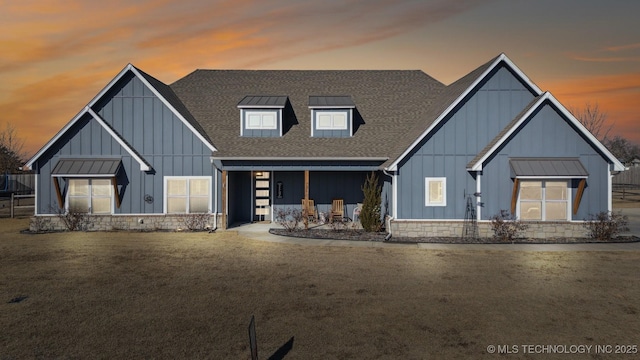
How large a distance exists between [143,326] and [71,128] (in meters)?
15.1

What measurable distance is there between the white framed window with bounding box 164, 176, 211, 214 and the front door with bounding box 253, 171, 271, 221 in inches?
118

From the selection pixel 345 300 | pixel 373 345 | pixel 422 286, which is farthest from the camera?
pixel 422 286

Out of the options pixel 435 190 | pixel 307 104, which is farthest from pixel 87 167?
pixel 435 190

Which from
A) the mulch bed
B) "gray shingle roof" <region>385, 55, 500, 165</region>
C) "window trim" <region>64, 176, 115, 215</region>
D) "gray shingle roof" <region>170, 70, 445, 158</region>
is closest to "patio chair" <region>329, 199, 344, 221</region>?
the mulch bed

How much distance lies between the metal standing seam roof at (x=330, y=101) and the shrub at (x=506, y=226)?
885 centimetres

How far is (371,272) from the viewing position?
11.2 m

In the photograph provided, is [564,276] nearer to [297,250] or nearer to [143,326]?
[297,250]

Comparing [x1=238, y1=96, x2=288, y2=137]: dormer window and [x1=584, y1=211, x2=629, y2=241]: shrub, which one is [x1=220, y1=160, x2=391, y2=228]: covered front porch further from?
[x1=584, y1=211, x2=629, y2=241]: shrub

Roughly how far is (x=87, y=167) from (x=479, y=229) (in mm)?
17507

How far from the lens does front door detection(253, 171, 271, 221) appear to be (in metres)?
21.6

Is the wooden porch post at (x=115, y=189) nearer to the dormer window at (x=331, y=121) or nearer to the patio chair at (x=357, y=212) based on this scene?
the dormer window at (x=331, y=121)

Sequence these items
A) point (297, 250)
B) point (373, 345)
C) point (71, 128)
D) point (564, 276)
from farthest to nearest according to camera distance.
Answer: point (71, 128) → point (297, 250) → point (564, 276) → point (373, 345)

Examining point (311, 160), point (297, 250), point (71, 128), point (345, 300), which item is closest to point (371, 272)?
point (345, 300)

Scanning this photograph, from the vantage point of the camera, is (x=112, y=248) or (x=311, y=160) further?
(x=311, y=160)
